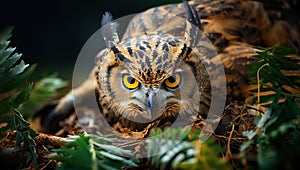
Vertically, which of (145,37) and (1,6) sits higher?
A: (1,6)

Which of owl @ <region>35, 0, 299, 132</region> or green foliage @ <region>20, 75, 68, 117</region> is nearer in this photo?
owl @ <region>35, 0, 299, 132</region>

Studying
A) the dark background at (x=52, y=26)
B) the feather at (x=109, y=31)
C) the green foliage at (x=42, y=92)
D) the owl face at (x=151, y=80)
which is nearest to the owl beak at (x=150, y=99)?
the owl face at (x=151, y=80)

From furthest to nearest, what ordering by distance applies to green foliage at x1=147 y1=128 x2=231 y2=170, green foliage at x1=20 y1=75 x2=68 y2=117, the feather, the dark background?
1. the dark background
2. green foliage at x1=20 y1=75 x2=68 y2=117
3. the feather
4. green foliage at x1=147 y1=128 x2=231 y2=170

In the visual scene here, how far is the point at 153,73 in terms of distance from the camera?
3.79 ft

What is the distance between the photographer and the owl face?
117cm

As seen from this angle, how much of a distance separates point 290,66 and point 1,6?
2300 mm

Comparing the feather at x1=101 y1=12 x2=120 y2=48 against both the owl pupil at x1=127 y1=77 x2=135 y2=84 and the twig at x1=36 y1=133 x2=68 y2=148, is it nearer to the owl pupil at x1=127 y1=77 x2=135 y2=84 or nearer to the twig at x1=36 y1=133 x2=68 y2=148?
the owl pupil at x1=127 y1=77 x2=135 y2=84

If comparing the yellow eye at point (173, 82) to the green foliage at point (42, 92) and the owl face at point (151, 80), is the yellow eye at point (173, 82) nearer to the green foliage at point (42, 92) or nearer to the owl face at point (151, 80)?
the owl face at point (151, 80)

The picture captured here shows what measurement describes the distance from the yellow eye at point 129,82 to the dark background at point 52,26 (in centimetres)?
158

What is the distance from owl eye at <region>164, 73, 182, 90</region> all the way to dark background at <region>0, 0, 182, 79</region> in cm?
164

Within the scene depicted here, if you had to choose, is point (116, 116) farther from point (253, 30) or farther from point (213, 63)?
point (253, 30)

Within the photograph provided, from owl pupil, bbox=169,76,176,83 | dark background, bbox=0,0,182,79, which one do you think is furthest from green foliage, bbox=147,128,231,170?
dark background, bbox=0,0,182,79

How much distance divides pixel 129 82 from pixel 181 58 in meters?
0.19

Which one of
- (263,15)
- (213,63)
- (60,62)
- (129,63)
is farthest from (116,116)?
(60,62)
